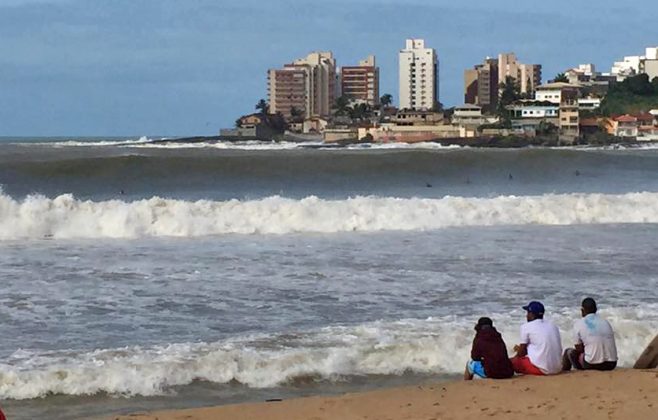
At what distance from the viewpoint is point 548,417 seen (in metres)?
6.88

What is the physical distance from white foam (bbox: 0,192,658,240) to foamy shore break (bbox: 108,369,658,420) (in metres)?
12.9

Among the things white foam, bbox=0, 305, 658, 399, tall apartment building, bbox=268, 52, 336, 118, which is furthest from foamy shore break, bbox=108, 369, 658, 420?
tall apartment building, bbox=268, 52, 336, 118

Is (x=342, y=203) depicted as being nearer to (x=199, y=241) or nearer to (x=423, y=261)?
(x=199, y=241)

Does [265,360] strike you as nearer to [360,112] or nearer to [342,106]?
[360,112]

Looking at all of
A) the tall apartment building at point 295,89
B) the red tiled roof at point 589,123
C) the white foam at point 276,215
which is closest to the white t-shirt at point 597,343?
the white foam at point 276,215

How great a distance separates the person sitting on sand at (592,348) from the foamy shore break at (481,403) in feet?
1.26

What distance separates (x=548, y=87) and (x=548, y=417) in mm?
147030

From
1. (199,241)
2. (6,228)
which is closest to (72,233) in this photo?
(6,228)

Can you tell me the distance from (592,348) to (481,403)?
1578 mm

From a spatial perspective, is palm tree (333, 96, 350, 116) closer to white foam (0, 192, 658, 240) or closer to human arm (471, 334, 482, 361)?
white foam (0, 192, 658, 240)

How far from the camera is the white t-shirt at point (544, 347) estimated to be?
8.33 metres

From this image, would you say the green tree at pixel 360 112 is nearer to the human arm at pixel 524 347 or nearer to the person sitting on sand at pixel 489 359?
the human arm at pixel 524 347

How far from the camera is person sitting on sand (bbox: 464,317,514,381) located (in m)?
8.18

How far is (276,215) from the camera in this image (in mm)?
22000
